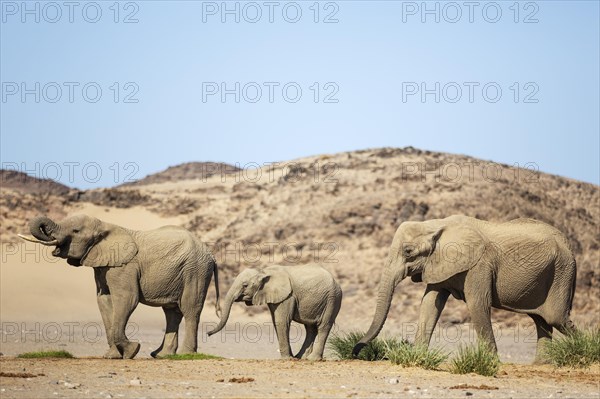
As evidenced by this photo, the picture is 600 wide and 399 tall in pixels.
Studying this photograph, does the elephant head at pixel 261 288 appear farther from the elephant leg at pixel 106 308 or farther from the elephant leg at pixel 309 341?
the elephant leg at pixel 106 308

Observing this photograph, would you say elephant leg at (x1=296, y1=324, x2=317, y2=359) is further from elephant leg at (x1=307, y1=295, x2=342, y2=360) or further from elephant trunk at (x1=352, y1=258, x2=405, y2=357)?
elephant trunk at (x1=352, y1=258, x2=405, y2=357)

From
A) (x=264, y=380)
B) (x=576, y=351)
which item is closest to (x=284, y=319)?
(x=264, y=380)

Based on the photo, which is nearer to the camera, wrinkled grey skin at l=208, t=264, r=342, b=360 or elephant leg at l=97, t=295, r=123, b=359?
elephant leg at l=97, t=295, r=123, b=359

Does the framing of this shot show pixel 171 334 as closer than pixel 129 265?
No

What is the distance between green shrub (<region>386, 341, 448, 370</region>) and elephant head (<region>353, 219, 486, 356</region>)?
3.73 feet

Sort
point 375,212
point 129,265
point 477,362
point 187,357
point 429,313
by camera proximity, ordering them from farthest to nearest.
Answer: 1. point 375,212
2. point 187,357
3. point 129,265
4. point 429,313
5. point 477,362

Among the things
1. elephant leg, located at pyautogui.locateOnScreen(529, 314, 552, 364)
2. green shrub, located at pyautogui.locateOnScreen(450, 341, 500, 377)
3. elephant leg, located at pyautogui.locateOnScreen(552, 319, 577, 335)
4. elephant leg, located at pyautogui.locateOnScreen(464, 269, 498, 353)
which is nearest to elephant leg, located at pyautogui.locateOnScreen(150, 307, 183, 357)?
elephant leg, located at pyautogui.locateOnScreen(464, 269, 498, 353)

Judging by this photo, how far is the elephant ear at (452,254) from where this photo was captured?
2227 cm

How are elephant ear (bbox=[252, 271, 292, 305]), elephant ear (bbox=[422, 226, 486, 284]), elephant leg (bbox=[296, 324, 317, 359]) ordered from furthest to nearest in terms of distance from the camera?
elephant leg (bbox=[296, 324, 317, 359]), elephant ear (bbox=[252, 271, 292, 305]), elephant ear (bbox=[422, 226, 486, 284])

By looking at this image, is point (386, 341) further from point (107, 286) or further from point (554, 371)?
point (107, 286)

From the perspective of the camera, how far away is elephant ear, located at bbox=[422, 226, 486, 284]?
2227 cm

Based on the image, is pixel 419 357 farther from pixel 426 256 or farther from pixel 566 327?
pixel 566 327

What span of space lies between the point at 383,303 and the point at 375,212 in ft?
81.3

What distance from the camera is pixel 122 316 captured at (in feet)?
73.9
